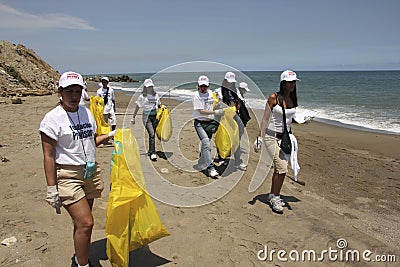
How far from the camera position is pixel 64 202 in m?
2.58

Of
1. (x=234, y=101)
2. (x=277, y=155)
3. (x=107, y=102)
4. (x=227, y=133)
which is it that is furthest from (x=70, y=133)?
(x=107, y=102)

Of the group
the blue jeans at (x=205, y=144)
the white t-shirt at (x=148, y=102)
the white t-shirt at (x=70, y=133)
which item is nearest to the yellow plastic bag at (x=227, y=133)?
the blue jeans at (x=205, y=144)

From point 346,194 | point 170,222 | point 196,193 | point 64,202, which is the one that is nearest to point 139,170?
point 64,202

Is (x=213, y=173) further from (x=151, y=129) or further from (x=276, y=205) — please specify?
(x=151, y=129)

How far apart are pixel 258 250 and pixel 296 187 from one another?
2325mm

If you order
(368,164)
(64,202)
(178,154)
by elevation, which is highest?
(64,202)

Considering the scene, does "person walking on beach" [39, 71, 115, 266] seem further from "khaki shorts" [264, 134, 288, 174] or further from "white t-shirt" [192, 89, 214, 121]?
"white t-shirt" [192, 89, 214, 121]

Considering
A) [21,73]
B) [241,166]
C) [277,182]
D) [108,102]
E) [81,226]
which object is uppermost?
[21,73]

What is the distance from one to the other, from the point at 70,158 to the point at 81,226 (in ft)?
1.80

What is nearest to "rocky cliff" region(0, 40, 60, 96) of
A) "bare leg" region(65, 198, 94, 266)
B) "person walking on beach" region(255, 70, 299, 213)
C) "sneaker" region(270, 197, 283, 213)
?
"person walking on beach" region(255, 70, 299, 213)

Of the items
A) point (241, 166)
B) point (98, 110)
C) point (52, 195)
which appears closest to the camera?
point (52, 195)

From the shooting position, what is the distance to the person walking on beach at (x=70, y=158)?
2504 millimetres

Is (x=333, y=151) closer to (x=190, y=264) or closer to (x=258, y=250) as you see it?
(x=258, y=250)

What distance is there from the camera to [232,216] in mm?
4195
